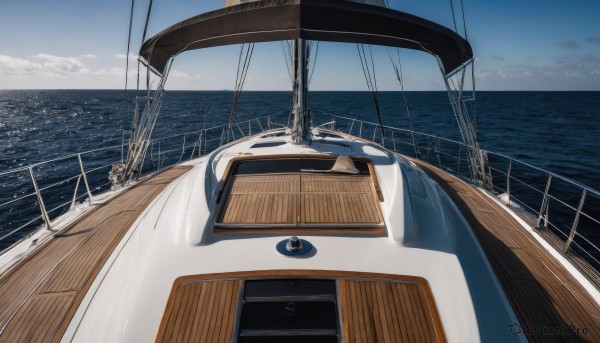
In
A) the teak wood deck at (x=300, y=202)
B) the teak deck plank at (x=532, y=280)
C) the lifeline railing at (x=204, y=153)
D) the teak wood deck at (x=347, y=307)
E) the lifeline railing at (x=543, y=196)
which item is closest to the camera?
the teak wood deck at (x=347, y=307)

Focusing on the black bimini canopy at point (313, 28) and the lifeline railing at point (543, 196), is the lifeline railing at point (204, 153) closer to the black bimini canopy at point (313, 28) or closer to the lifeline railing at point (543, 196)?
the lifeline railing at point (543, 196)

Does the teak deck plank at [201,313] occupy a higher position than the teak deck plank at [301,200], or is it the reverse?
the teak deck plank at [301,200]

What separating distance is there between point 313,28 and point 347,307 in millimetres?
3221

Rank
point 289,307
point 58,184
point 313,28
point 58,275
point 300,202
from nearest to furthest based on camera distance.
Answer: point 289,307, point 58,275, point 300,202, point 313,28, point 58,184

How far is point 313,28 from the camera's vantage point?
12.2ft

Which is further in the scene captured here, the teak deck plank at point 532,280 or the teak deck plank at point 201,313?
the teak deck plank at point 532,280

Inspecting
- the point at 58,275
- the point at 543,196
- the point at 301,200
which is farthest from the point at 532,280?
the point at 543,196

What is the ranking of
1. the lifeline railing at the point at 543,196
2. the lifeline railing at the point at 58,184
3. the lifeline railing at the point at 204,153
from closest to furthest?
the lifeline railing at the point at 543,196 < the lifeline railing at the point at 204,153 < the lifeline railing at the point at 58,184

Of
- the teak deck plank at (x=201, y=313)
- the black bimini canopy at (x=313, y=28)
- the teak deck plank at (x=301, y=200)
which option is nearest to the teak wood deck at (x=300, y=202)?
the teak deck plank at (x=301, y=200)

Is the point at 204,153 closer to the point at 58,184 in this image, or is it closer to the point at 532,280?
the point at 58,184

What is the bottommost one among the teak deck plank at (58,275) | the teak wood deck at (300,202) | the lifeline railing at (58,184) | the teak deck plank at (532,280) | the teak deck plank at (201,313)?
the lifeline railing at (58,184)

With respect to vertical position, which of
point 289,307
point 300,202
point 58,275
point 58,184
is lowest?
point 58,184

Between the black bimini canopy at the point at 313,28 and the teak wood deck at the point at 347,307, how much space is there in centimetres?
302

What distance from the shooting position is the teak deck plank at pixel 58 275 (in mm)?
2217
